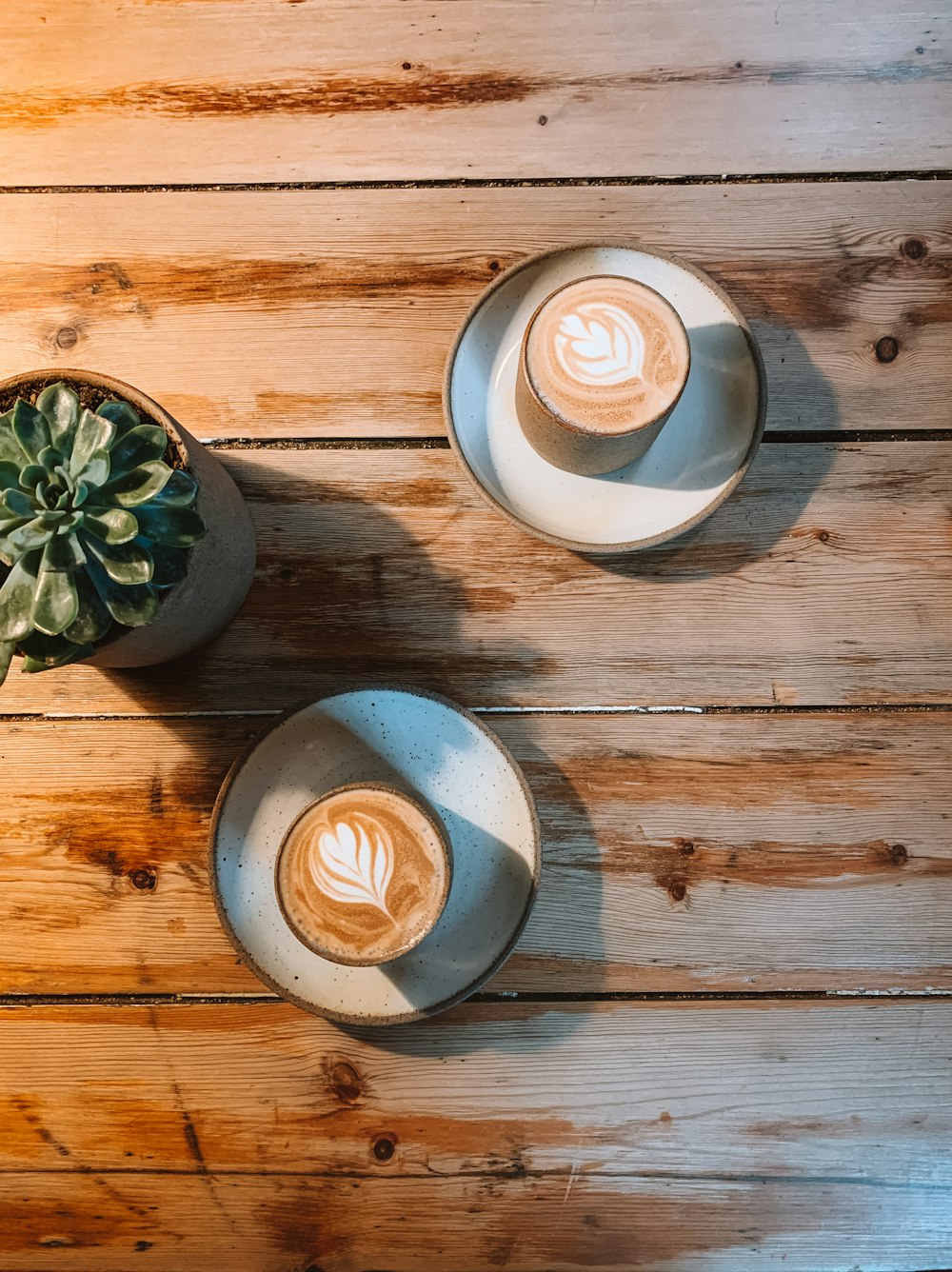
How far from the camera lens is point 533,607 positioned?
3.21 ft

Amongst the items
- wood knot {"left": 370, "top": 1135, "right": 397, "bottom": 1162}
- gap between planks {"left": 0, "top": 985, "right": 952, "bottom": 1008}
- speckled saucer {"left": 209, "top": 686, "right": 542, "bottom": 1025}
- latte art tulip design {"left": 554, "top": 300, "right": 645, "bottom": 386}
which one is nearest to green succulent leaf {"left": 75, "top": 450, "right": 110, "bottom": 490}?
speckled saucer {"left": 209, "top": 686, "right": 542, "bottom": 1025}

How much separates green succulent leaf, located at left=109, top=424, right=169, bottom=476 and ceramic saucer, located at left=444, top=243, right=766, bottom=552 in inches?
12.3

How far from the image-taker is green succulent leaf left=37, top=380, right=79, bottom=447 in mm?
701

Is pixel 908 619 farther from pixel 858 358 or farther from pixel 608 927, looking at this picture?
pixel 608 927

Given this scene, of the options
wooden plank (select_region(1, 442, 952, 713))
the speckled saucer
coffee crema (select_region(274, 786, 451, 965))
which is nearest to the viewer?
coffee crema (select_region(274, 786, 451, 965))

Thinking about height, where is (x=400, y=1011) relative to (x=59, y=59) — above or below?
below

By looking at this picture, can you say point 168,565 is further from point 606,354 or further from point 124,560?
point 606,354

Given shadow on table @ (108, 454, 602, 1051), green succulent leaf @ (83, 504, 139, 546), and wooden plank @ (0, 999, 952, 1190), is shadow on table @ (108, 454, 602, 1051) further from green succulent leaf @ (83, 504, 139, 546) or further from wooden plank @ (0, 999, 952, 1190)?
green succulent leaf @ (83, 504, 139, 546)

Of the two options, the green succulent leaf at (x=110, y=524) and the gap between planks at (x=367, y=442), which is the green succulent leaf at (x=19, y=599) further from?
the gap between planks at (x=367, y=442)

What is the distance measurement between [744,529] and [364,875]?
55cm

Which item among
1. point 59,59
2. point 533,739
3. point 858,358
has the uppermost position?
point 59,59

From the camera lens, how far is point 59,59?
3.28ft

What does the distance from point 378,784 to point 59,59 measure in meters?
0.89

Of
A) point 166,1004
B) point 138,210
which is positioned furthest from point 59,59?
point 166,1004
